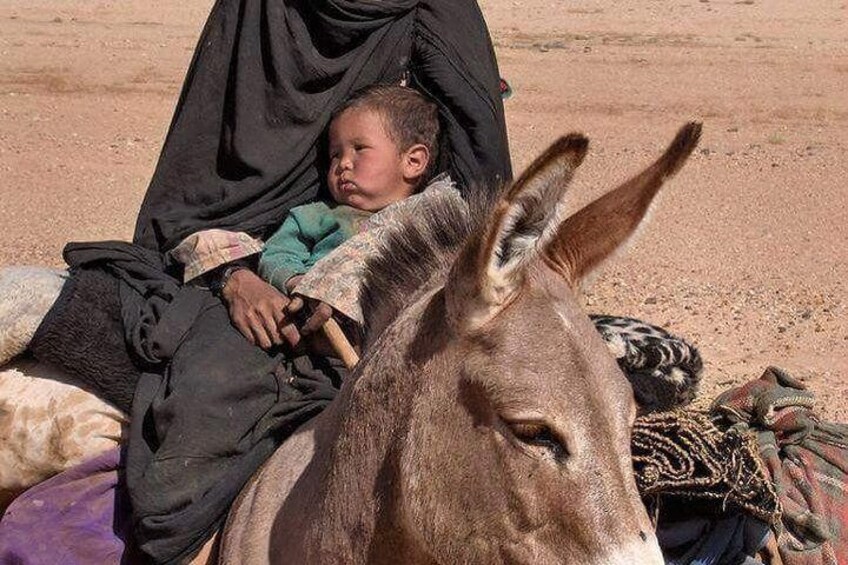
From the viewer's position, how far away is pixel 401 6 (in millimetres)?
3836

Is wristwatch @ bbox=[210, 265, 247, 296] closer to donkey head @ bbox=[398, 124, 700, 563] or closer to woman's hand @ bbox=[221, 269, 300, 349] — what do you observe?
woman's hand @ bbox=[221, 269, 300, 349]

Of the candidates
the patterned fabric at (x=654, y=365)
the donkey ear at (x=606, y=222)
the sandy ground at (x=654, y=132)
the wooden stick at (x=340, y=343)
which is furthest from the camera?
the sandy ground at (x=654, y=132)

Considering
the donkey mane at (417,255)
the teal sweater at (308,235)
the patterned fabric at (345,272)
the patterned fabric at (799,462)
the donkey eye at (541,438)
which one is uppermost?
the donkey mane at (417,255)

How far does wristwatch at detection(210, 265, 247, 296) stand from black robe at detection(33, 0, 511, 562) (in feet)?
0.14

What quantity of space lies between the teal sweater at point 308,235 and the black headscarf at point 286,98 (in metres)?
0.11

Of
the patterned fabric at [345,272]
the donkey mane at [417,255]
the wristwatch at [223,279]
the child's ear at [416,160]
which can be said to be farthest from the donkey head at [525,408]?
the child's ear at [416,160]

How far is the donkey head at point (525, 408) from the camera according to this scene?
7.48 ft

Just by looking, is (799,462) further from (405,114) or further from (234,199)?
(234,199)

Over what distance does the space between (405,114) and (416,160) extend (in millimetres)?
130

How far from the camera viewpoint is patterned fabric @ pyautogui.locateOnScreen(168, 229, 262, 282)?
3.39m

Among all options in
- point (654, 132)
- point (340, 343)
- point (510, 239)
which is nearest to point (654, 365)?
point (340, 343)

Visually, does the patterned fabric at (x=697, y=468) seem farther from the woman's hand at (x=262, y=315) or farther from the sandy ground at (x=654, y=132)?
the sandy ground at (x=654, y=132)

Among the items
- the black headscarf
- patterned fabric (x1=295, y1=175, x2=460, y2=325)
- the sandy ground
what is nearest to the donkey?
patterned fabric (x1=295, y1=175, x2=460, y2=325)

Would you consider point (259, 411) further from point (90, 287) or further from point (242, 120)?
Result: point (242, 120)
